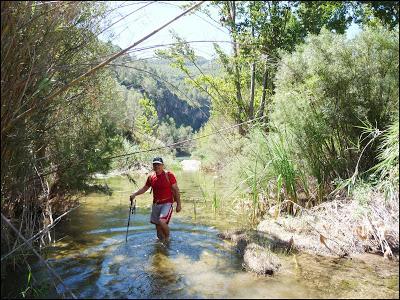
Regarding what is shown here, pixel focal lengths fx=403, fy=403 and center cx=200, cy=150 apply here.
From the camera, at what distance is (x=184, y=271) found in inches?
236

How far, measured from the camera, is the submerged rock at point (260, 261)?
18.5 feet

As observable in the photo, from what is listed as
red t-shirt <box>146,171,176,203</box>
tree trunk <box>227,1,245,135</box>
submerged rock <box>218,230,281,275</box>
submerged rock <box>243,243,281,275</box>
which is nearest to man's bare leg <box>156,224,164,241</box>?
red t-shirt <box>146,171,176,203</box>

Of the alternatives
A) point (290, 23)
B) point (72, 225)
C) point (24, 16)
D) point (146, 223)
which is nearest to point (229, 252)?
point (146, 223)

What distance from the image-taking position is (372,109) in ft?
25.3

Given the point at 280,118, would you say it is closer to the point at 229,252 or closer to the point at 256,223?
the point at 256,223

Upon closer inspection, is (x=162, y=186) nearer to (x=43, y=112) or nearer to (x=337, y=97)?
(x=43, y=112)

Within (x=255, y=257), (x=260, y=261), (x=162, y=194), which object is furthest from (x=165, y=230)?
(x=260, y=261)

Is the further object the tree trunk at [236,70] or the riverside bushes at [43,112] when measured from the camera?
the tree trunk at [236,70]

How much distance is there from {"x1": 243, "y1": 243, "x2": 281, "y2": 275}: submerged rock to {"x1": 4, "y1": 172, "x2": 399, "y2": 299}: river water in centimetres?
11

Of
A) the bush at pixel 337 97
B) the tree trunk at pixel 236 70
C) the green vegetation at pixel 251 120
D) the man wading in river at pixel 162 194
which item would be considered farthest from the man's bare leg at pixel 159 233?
the tree trunk at pixel 236 70

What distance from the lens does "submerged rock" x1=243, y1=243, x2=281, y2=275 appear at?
564cm

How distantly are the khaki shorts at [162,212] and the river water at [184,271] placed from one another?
0.47 m

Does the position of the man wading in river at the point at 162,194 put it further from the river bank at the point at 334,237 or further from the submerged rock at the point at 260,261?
the submerged rock at the point at 260,261

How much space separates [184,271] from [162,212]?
6.26 ft
